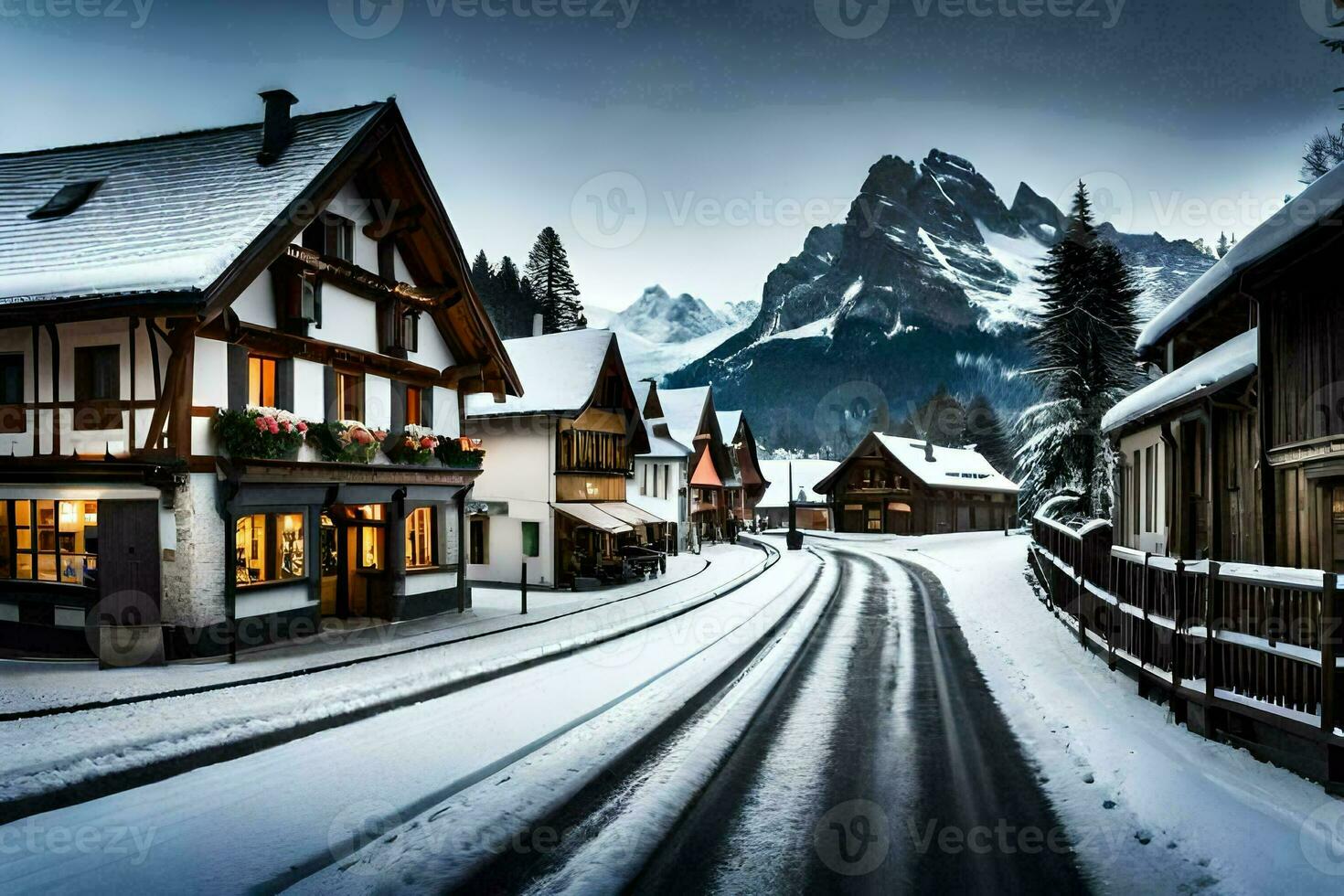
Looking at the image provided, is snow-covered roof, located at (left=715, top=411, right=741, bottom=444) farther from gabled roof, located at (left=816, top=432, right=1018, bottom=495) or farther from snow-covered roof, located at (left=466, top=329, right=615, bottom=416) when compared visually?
snow-covered roof, located at (left=466, top=329, right=615, bottom=416)

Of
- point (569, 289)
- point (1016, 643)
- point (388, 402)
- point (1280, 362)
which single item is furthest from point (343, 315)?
point (569, 289)

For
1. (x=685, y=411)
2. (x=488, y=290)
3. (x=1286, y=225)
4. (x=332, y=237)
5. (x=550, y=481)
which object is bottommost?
(x=550, y=481)

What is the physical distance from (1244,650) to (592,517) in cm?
2117

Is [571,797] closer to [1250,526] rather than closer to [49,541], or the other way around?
[1250,526]

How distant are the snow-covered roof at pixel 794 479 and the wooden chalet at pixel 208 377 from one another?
62.0 metres

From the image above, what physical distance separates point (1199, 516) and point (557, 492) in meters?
18.5

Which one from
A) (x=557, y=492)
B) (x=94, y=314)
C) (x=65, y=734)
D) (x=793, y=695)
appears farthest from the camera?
(x=557, y=492)

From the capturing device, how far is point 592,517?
27156mm

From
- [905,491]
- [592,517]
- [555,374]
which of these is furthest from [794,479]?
[592,517]

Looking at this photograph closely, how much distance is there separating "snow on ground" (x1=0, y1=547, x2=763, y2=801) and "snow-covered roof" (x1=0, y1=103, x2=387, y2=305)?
6588 mm

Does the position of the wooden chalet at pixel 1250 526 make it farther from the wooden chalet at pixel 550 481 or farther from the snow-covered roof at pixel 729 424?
the snow-covered roof at pixel 729 424

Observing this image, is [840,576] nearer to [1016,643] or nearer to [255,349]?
[1016,643]

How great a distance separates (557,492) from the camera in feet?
88.4

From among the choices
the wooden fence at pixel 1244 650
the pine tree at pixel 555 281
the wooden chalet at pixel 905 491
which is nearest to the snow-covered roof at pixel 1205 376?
the wooden fence at pixel 1244 650
